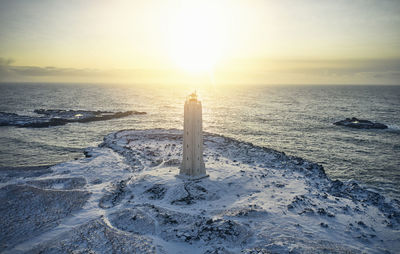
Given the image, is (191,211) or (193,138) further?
(193,138)

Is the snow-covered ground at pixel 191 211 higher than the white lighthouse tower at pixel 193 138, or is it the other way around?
the white lighthouse tower at pixel 193 138

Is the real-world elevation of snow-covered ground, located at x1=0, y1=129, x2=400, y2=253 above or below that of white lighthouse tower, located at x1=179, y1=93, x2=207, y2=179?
below

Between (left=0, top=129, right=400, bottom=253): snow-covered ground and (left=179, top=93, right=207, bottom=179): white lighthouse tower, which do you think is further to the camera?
(left=179, top=93, right=207, bottom=179): white lighthouse tower

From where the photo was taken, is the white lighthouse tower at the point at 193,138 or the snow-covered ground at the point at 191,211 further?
the white lighthouse tower at the point at 193,138

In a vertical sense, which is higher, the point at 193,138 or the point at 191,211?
the point at 193,138
